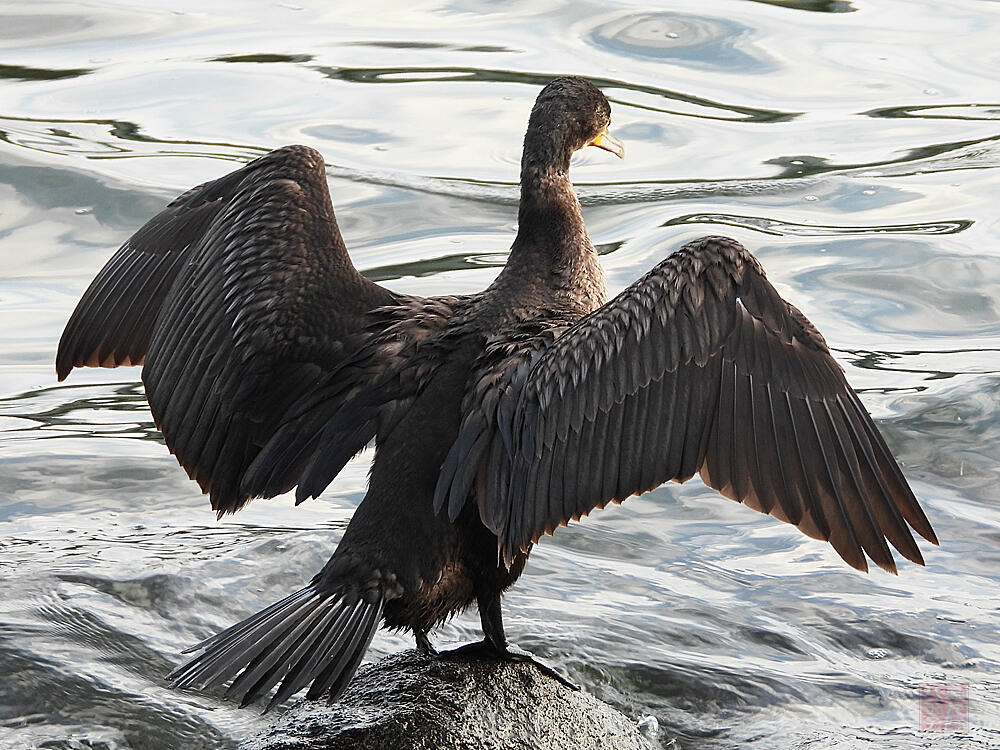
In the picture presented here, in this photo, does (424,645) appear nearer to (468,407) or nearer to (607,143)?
(468,407)

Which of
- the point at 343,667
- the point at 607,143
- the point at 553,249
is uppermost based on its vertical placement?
the point at 607,143

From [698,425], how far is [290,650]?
125cm

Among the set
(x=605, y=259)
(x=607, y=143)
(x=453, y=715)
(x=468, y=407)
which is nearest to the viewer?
(x=453, y=715)

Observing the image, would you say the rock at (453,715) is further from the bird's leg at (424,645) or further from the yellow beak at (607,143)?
the yellow beak at (607,143)

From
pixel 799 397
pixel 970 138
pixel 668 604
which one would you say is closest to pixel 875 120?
pixel 970 138

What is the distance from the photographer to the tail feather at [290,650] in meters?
3.83

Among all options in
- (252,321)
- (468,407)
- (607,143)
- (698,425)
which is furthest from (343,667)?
(607,143)

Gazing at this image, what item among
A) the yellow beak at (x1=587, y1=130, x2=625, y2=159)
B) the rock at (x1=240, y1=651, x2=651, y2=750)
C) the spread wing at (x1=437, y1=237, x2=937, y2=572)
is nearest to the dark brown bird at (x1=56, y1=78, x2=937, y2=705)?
the spread wing at (x1=437, y1=237, x2=937, y2=572)

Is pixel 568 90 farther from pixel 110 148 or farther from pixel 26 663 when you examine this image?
pixel 110 148

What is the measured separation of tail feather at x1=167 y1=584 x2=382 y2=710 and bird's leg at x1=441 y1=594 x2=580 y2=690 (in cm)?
44

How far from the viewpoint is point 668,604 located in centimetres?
549

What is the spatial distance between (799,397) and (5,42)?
892cm

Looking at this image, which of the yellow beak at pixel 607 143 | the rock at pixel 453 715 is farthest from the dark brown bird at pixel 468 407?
the yellow beak at pixel 607 143

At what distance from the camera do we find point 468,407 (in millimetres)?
4367
